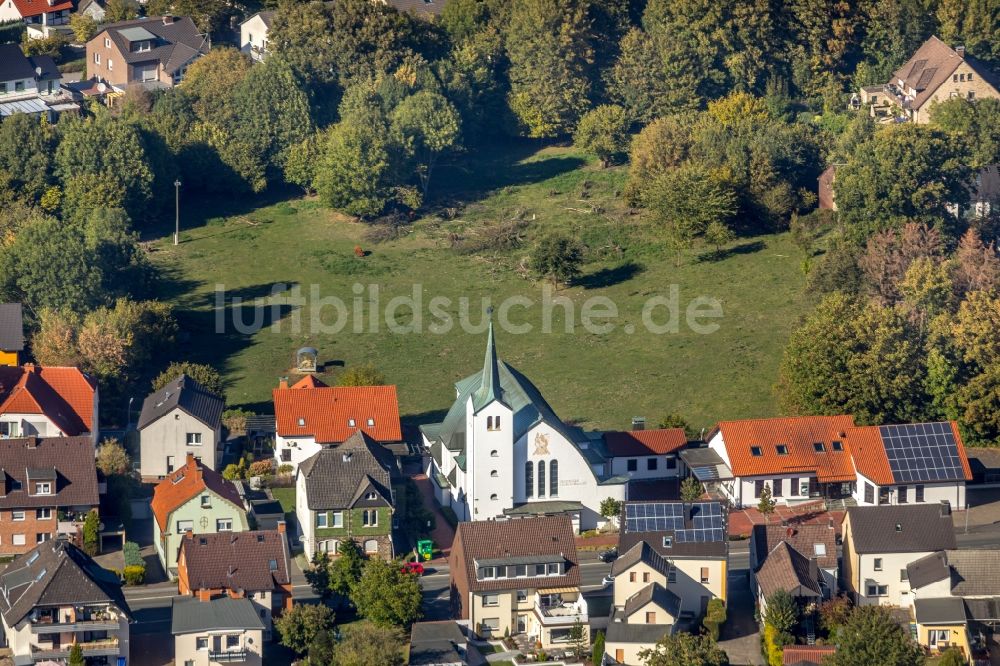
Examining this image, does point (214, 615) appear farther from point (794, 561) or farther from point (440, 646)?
point (794, 561)

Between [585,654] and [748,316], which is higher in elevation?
[748,316]

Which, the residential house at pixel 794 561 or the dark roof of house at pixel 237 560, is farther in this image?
the residential house at pixel 794 561

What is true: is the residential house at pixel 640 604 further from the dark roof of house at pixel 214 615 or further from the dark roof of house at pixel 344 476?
the dark roof of house at pixel 214 615

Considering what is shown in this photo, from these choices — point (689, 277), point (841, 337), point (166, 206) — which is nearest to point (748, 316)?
point (689, 277)

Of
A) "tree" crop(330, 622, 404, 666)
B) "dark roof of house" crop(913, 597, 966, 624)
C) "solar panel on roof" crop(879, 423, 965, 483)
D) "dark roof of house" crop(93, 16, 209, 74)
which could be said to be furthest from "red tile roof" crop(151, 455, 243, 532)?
"dark roof of house" crop(93, 16, 209, 74)

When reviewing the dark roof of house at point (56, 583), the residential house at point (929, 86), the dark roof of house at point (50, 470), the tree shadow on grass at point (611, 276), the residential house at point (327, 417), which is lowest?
the dark roof of house at point (56, 583)

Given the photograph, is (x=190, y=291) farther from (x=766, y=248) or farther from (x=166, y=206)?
(x=766, y=248)

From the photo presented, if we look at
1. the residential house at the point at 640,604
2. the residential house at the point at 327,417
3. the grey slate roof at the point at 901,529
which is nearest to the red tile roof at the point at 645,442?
the residential house at the point at 327,417
